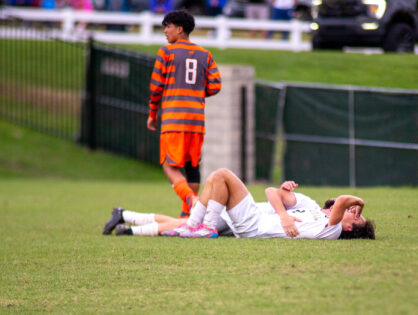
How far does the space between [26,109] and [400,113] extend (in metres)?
9.69

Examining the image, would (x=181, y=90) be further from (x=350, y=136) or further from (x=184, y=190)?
(x=350, y=136)

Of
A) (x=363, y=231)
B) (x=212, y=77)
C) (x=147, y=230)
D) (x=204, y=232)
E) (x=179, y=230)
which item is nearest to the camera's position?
(x=363, y=231)

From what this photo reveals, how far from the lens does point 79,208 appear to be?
1161 cm

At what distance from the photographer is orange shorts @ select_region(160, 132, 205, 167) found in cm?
852

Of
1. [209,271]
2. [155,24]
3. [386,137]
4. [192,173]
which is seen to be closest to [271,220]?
[209,271]

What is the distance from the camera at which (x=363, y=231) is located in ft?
22.3

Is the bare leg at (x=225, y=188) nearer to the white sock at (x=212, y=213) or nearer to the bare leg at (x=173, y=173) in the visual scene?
the white sock at (x=212, y=213)

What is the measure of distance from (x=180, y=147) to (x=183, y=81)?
0.70m

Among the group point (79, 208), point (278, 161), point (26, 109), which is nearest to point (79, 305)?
point (79, 208)

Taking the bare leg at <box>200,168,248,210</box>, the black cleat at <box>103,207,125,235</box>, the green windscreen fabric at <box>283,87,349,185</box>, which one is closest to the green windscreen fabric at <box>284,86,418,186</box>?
the green windscreen fabric at <box>283,87,349,185</box>

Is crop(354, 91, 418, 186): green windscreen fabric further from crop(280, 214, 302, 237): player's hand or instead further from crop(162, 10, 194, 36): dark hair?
crop(280, 214, 302, 237): player's hand

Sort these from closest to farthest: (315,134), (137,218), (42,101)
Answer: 1. (137,218)
2. (315,134)
3. (42,101)

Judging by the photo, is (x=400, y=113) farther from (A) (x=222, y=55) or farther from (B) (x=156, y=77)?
(A) (x=222, y=55)

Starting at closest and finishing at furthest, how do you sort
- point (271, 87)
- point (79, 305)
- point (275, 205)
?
point (79, 305), point (275, 205), point (271, 87)
